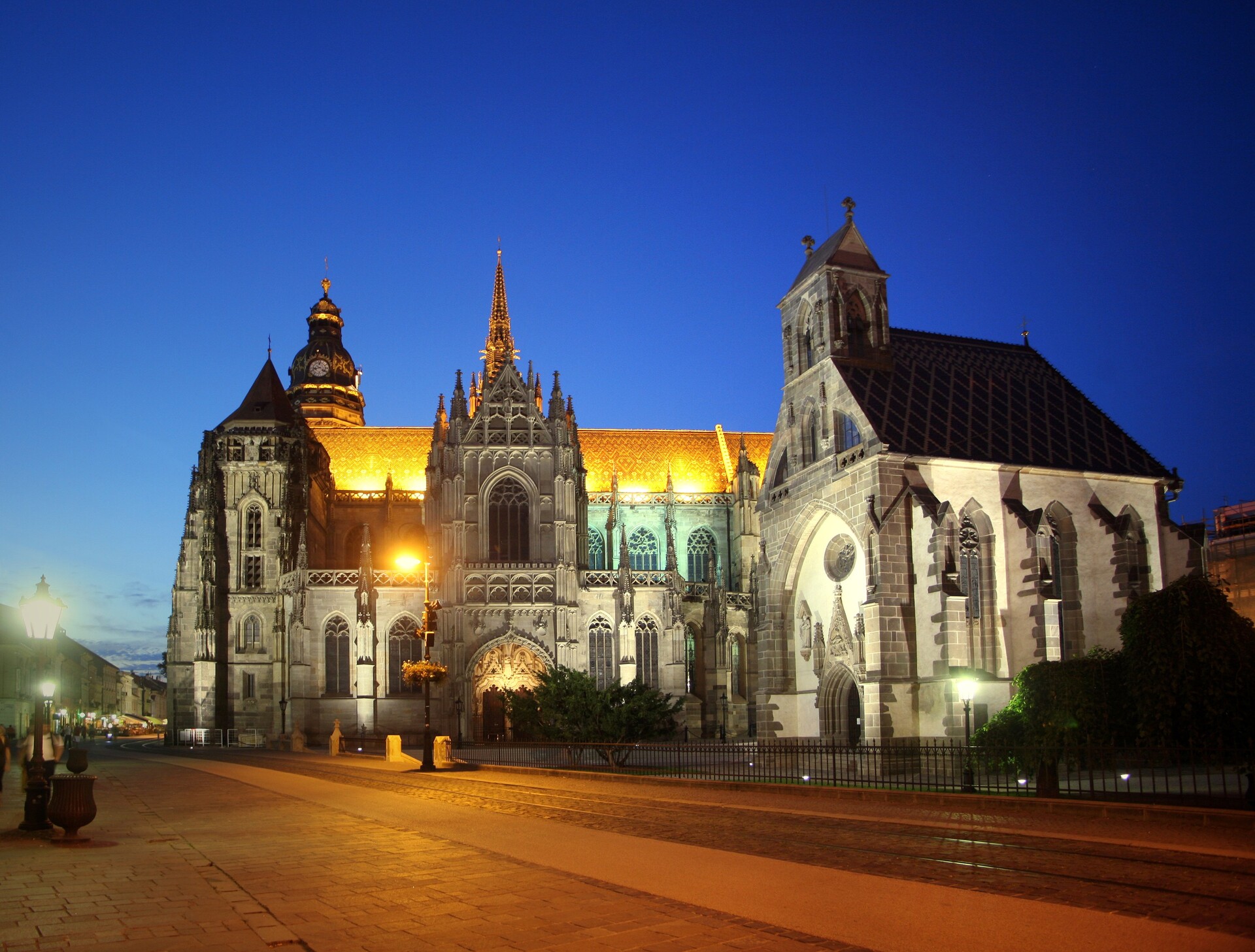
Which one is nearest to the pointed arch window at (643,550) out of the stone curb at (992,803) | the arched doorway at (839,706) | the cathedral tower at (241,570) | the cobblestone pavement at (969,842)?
the cathedral tower at (241,570)

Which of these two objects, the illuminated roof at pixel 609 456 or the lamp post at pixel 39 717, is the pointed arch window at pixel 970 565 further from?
the illuminated roof at pixel 609 456

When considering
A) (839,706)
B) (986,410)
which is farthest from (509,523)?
(986,410)

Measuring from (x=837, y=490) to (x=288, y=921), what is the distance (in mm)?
25175

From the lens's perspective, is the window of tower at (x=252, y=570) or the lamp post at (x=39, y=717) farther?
the window of tower at (x=252, y=570)

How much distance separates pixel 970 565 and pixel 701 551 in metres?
29.7

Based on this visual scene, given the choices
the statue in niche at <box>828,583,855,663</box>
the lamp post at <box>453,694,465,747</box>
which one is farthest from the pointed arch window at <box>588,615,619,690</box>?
the statue in niche at <box>828,583,855,663</box>

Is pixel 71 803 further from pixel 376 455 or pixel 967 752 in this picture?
pixel 376 455

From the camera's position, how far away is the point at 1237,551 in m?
53.7

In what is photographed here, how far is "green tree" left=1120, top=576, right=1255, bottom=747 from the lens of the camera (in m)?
24.6

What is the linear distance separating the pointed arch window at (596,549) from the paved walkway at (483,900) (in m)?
44.1

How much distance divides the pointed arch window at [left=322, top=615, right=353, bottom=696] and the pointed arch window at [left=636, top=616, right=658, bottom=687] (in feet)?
44.4

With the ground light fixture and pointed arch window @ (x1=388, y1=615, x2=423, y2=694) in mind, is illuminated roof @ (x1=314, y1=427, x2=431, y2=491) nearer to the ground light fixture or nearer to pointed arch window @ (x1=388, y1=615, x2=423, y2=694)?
pointed arch window @ (x1=388, y1=615, x2=423, y2=694)

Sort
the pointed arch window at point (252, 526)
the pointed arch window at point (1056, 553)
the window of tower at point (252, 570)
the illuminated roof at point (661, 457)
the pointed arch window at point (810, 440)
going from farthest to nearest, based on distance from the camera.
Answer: the illuminated roof at point (661, 457) → the pointed arch window at point (252, 526) → the window of tower at point (252, 570) → the pointed arch window at point (810, 440) → the pointed arch window at point (1056, 553)

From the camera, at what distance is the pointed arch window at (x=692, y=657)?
173 ft
